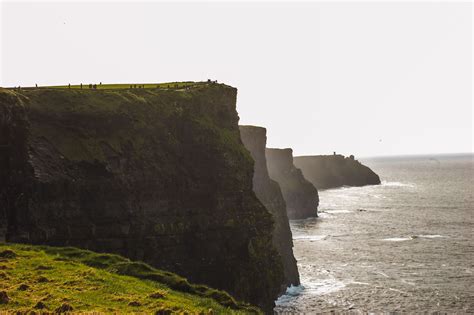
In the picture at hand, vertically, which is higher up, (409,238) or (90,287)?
(90,287)

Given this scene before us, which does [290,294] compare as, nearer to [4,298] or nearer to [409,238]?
[409,238]

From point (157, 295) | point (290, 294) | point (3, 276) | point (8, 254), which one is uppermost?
point (8, 254)

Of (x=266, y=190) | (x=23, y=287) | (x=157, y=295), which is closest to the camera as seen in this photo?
(x=23, y=287)

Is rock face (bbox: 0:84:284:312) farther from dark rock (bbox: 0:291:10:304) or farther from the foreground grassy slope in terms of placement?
dark rock (bbox: 0:291:10:304)

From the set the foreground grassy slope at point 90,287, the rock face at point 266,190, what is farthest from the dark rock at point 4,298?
the rock face at point 266,190

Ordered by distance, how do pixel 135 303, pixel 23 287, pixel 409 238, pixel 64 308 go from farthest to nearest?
pixel 409 238 → pixel 23 287 → pixel 135 303 → pixel 64 308

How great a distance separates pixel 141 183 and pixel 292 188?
9675cm

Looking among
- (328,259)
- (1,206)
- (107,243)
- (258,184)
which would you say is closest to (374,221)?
(328,259)

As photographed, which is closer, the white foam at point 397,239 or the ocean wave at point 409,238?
the white foam at point 397,239

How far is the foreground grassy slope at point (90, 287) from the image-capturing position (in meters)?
22.1

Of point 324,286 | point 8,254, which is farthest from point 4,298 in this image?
point 324,286

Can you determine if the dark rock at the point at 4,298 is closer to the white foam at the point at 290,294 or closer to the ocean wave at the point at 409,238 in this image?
the white foam at the point at 290,294

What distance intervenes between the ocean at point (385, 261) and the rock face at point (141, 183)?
51.9 ft

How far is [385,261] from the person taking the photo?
265 feet
